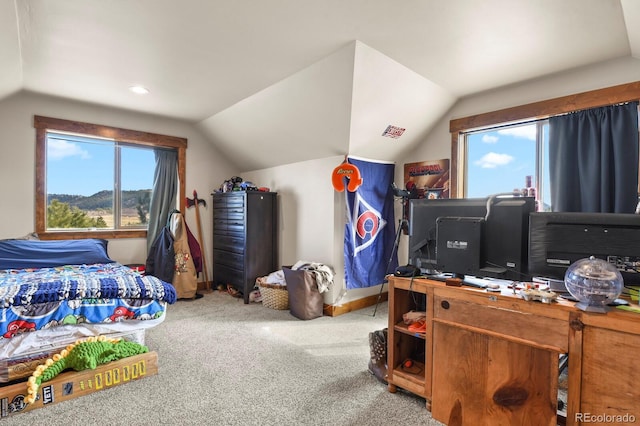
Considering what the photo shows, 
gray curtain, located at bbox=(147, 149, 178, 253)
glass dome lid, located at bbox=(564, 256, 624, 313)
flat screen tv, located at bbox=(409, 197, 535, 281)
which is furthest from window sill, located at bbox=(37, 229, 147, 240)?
glass dome lid, located at bbox=(564, 256, 624, 313)

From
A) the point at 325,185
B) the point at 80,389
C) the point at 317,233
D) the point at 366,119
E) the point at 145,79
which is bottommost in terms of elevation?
the point at 80,389

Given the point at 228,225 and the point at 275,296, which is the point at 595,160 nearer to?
the point at 275,296

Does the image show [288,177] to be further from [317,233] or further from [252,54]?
[252,54]

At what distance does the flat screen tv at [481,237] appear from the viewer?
1.68 meters

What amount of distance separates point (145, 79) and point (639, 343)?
382 cm

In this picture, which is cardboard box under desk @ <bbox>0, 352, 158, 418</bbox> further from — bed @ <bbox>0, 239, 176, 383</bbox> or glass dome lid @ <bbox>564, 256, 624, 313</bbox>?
glass dome lid @ <bbox>564, 256, 624, 313</bbox>

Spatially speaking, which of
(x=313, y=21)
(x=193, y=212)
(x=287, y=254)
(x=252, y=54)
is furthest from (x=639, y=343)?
(x=193, y=212)

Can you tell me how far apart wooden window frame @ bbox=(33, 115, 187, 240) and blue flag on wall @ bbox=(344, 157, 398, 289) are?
2.45 meters

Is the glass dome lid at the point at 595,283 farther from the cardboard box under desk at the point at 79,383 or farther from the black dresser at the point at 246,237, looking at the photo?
the black dresser at the point at 246,237

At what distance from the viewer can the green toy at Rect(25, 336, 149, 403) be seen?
195 centimetres

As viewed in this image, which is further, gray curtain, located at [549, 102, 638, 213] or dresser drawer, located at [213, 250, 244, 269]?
dresser drawer, located at [213, 250, 244, 269]

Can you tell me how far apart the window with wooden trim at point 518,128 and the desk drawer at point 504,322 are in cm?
200

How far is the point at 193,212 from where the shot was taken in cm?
470

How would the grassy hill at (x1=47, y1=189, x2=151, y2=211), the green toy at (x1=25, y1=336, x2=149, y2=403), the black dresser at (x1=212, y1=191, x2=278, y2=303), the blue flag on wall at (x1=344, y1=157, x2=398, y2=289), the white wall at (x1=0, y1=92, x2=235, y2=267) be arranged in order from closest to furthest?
the green toy at (x1=25, y1=336, x2=149, y2=403), the white wall at (x1=0, y1=92, x2=235, y2=267), the blue flag on wall at (x1=344, y1=157, x2=398, y2=289), the grassy hill at (x1=47, y1=189, x2=151, y2=211), the black dresser at (x1=212, y1=191, x2=278, y2=303)
